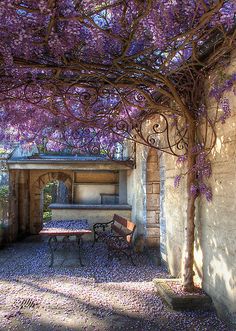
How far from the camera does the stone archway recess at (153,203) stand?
7.64 metres

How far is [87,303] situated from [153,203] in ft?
Answer: 12.5

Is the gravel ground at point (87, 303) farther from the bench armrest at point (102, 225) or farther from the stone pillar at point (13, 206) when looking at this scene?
the stone pillar at point (13, 206)

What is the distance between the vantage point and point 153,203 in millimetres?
7680

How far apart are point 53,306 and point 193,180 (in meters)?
2.17

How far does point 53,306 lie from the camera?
159 inches

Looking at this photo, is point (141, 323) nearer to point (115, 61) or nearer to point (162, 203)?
point (115, 61)

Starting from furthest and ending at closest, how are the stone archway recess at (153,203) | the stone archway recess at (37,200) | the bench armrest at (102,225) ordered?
the stone archway recess at (37,200) < the bench armrest at (102,225) < the stone archway recess at (153,203)

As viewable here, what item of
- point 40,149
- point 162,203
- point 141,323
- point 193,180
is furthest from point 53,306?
point 40,149

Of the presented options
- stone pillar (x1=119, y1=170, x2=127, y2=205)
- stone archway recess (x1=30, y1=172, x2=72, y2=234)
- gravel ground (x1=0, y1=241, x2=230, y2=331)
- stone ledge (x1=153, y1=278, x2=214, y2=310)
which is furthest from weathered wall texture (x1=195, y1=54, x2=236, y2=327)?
stone archway recess (x1=30, y1=172, x2=72, y2=234)

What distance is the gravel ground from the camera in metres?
3.53

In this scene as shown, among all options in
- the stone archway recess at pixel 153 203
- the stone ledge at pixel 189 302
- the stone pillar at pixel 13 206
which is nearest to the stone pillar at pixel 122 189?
the stone pillar at pixel 13 206

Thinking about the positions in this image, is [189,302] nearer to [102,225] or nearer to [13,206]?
[102,225]

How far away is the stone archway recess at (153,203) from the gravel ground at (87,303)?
1.02 m

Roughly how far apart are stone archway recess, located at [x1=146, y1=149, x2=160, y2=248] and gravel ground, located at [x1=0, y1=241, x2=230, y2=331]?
1.02 m
